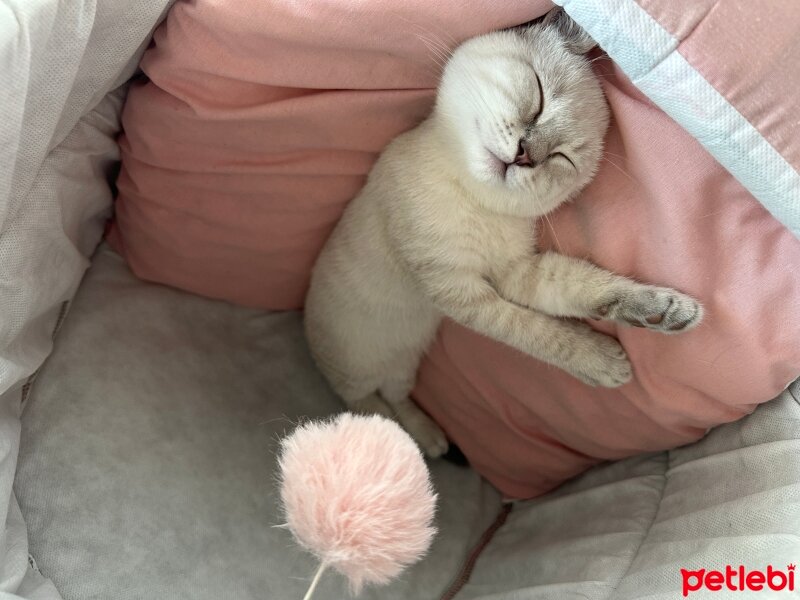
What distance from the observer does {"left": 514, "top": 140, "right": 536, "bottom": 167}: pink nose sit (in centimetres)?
105

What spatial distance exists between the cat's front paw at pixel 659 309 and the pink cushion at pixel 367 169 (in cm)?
3

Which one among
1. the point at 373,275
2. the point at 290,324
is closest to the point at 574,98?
the point at 373,275

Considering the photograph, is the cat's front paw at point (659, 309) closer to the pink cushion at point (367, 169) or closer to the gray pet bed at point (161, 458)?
the pink cushion at point (367, 169)

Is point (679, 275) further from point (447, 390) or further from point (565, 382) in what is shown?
point (447, 390)

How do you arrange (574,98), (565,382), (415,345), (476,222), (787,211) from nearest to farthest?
(787,211)
(574,98)
(476,222)
(565,382)
(415,345)

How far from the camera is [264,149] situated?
1.28 meters

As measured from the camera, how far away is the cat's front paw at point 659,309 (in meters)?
1.09

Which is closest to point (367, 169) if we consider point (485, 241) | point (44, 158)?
point (485, 241)

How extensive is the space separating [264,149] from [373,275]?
1.02 feet

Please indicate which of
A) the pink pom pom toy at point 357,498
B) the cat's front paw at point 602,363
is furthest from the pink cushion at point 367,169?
the pink pom pom toy at point 357,498

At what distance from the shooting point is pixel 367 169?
134 cm

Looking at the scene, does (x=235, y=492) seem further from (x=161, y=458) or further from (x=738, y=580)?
(x=738, y=580)


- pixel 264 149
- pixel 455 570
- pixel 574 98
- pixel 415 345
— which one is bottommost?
pixel 455 570

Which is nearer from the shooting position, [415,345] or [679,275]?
[679,275]
